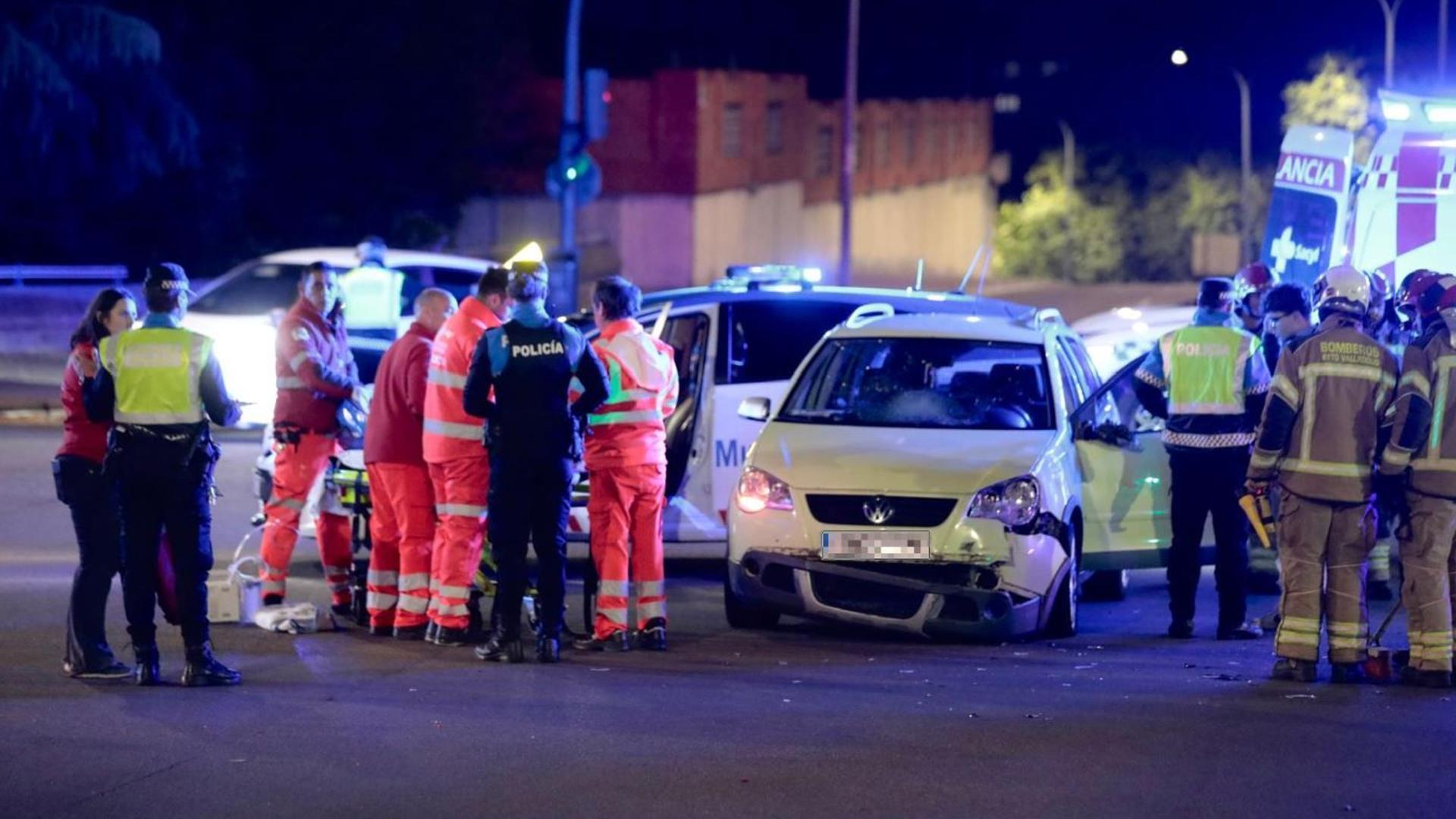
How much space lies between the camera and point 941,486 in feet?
31.0

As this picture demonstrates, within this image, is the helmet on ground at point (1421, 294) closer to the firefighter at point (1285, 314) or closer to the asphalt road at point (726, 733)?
the firefighter at point (1285, 314)

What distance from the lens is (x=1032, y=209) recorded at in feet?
213

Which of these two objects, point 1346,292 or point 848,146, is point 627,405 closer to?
point 1346,292

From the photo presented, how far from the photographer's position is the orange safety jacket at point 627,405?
30.7ft

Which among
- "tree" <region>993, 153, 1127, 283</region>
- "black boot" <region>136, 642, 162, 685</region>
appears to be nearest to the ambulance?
"black boot" <region>136, 642, 162, 685</region>

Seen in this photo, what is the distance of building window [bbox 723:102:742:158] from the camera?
46625mm

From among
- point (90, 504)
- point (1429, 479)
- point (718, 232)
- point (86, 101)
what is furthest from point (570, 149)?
point (718, 232)

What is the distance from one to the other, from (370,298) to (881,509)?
841 centimetres

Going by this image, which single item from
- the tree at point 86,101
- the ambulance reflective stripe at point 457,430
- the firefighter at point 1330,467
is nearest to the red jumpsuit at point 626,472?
the ambulance reflective stripe at point 457,430

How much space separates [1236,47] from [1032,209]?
864cm

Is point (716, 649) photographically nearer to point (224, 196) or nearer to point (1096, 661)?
point (1096, 661)

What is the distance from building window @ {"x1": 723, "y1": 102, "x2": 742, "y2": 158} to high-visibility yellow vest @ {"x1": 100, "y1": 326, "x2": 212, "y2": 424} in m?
38.7

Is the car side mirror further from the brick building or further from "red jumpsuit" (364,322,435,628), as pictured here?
the brick building

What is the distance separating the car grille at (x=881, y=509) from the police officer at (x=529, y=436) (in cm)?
121
